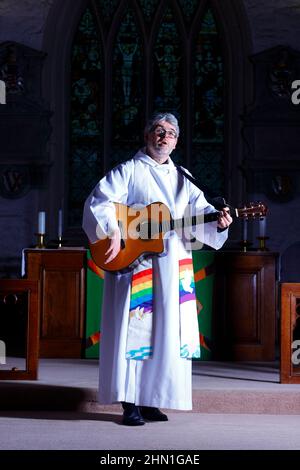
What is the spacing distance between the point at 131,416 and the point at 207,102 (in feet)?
21.0

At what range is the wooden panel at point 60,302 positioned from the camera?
25.4 ft

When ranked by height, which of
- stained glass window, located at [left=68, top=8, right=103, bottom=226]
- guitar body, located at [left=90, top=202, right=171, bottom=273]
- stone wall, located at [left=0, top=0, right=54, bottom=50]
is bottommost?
guitar body, located at [left=90, top=202, right=171, bottom=273]

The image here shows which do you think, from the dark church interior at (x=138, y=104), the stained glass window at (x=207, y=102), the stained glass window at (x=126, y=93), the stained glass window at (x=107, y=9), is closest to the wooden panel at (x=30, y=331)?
the dark church interior at (x=138, y=104)

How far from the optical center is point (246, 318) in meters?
7.76

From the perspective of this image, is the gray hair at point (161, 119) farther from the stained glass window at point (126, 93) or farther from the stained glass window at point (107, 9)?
the stained glass window at point (107, 9)

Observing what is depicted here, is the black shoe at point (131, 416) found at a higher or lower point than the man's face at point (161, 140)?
lower

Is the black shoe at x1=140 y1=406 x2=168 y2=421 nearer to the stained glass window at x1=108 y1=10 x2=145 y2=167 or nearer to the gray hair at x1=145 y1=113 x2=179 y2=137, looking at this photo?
the gray hair at x1=145 y1=113 x2=179 y2=137

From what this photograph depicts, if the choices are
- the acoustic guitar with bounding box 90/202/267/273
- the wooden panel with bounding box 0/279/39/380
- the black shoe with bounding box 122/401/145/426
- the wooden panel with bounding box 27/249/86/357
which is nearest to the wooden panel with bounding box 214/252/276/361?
the wooden panel with bounding box 27/249/86/357

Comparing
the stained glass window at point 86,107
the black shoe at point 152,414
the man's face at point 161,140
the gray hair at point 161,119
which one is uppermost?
the stained glass window at point 86,107

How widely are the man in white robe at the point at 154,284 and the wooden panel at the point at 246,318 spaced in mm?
2192

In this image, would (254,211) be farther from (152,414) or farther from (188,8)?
(188,8)

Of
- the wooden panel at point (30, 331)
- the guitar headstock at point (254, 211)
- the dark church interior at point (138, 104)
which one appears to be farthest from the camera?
the dark church interior at point (138, 104)

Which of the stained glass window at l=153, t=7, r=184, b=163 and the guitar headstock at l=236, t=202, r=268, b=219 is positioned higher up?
the stained glass window at l=153, t=7, r=184, b=163

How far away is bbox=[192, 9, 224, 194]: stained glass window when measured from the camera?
11.2 metres
